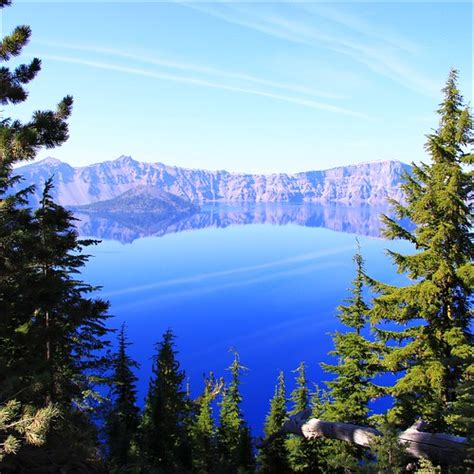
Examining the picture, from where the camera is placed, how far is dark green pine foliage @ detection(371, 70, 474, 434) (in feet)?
37.6

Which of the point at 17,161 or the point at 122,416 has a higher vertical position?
the point at 17,161

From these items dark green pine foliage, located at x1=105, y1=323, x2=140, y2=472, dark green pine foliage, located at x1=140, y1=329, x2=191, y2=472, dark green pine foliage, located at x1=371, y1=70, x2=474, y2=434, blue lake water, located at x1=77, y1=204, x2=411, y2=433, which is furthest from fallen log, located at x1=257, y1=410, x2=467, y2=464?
blue lake water, located at x1=77, y1=204, x2=411, y2=433

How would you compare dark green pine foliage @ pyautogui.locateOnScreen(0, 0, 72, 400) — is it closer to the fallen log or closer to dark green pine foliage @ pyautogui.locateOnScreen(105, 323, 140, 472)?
the fallen log

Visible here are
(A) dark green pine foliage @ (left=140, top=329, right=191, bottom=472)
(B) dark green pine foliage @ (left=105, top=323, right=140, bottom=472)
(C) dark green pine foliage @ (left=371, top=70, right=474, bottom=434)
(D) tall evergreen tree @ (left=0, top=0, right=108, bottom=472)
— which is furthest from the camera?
(A) dark green pine foliage @ (left=140, top=329, right=191, bottom=472)

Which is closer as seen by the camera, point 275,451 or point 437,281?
point 437,281

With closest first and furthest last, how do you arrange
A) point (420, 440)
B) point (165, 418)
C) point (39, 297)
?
point (420, 440)
point (39, 297)
point (165, 418)

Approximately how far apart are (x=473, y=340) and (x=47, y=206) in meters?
13.2

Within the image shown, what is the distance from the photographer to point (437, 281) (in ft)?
38.4

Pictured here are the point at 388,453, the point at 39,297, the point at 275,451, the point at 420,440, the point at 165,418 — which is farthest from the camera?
the point at 165,418

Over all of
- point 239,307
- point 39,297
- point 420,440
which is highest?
point 39,297

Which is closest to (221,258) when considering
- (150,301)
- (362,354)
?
(150,301)

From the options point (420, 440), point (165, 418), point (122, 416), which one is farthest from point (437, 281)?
point (122, 416)

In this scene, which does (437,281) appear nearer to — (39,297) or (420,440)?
(420,440)

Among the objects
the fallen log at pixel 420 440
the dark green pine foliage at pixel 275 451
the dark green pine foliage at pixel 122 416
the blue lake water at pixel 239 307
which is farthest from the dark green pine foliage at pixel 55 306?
the blue lake water at pixel 239 307
